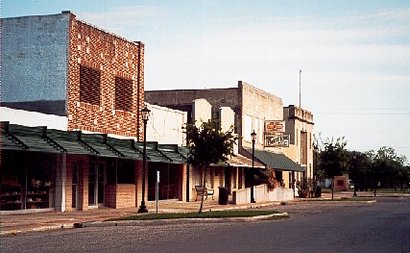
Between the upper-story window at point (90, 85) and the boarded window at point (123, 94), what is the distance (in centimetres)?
229

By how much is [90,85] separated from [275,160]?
28.8 metres

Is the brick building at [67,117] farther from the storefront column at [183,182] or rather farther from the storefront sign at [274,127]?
the storefront sign at [274,127]

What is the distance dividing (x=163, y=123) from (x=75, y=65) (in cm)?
1038

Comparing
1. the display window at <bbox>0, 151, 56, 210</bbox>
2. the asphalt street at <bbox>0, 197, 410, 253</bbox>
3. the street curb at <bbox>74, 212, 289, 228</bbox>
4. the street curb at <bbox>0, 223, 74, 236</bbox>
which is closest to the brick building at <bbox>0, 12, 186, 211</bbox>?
the display window at <bbox>0, 151, 56, 210</bbox>

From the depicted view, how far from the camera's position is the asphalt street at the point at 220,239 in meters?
17.0

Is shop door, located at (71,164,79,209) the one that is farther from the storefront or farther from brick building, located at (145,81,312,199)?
brick building, located at (145,81,312,199)

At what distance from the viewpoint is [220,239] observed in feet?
64.8

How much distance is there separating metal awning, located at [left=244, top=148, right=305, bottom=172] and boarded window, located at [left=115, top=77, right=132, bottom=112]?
19095mm

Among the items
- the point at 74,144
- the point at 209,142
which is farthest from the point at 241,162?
the point at 74,144

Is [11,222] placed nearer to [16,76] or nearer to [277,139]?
[16,76]

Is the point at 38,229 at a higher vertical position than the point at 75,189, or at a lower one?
lower

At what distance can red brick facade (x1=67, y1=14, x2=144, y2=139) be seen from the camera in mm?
33375

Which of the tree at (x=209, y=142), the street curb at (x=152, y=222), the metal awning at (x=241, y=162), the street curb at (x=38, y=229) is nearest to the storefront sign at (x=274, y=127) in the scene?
the metal awning at (x=241, y=162)

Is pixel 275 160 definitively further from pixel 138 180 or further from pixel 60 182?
pixel 60 182
